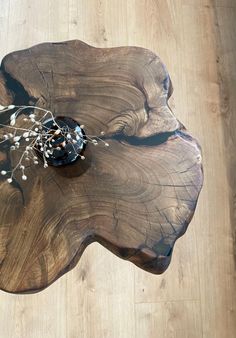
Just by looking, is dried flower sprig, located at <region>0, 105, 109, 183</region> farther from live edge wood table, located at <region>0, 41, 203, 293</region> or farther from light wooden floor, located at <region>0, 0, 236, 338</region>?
light wooden floor, located at <region>0, 0, 236, 338</region>

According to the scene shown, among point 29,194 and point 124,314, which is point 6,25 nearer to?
point 29,194

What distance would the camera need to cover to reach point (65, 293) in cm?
138

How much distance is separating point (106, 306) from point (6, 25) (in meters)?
1.28

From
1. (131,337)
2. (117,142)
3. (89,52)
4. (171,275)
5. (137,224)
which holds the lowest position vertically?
(131,337)

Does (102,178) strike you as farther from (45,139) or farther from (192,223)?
(192,223)

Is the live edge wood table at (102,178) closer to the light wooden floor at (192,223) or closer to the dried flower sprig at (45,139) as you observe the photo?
the dried flower sprig at (45,139)

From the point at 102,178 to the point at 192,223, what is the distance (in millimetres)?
628

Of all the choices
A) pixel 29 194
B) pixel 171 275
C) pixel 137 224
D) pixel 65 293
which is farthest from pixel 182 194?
pixel 65 293

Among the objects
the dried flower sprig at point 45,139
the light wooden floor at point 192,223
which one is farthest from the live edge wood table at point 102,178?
the light wooden floor at point 192,223

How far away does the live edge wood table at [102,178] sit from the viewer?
89cm

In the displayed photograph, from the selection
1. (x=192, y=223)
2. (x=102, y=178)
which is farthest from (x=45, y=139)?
(x=192, y=223)

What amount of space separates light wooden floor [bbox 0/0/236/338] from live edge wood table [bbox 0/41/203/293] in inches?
20.6

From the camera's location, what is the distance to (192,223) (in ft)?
4.75

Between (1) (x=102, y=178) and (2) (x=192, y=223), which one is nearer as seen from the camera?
(1) (x=102, y=178)
